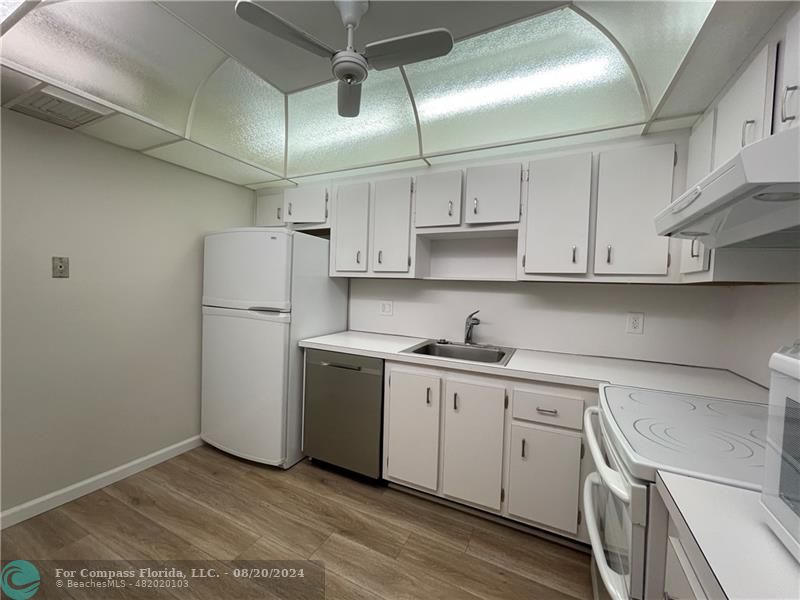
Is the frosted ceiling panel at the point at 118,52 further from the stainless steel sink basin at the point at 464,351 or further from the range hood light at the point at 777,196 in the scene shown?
the range hood light at the point at 777,196

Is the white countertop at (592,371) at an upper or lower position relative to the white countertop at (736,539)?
upper

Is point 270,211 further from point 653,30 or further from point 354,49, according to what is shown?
point 653,30

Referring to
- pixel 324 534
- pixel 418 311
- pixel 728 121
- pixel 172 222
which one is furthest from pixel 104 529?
pixel 728 121

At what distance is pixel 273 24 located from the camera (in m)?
1.07

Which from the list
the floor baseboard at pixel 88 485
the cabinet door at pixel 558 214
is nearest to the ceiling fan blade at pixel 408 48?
the cabinet door at pixel 558 214

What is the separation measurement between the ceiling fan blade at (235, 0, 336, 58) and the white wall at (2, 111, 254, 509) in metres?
1.67

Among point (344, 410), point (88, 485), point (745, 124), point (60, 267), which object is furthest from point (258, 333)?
point (745, 124)

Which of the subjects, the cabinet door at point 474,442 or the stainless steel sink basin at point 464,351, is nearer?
the cabinet door at point 474,442

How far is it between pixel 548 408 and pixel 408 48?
172cm

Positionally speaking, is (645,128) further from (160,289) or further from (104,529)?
(104,529)

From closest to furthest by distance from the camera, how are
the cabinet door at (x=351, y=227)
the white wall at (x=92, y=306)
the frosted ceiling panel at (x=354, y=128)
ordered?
the white wall at (x=92, y=306)
the frosted ceiling panel at (x=354, y=128)
the cabinet door at (x=351, y=227)

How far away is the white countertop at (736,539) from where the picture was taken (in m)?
0.50

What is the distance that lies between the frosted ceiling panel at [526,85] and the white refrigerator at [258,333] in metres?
1.31

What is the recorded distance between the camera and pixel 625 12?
1.38 metres
